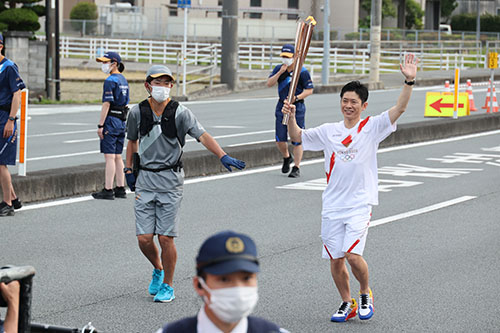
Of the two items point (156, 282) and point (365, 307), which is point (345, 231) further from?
point (156, 282)

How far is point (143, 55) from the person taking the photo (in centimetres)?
5491

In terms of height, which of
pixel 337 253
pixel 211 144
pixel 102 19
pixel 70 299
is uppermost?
pixel 102 19

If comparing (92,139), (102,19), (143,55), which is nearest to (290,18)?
(102,19)

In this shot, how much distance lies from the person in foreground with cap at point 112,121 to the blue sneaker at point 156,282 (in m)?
4.54

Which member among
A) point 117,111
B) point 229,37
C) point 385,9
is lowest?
point 117,111

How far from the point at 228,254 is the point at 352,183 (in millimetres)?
4098

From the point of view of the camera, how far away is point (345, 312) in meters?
7.32

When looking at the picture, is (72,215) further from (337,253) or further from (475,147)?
(475,147)

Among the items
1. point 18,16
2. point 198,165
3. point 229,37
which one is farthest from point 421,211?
point 229,37

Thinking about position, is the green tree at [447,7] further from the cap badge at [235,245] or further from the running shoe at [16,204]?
the cap badge at [235,245]

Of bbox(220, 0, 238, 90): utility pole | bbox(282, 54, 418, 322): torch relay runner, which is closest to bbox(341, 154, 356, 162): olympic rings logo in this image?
bbox(282, 54, 418, 322): torch relay runner

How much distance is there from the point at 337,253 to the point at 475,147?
43.5 feet

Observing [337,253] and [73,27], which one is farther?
[73,27]

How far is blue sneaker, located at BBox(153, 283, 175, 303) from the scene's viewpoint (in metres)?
7.74
